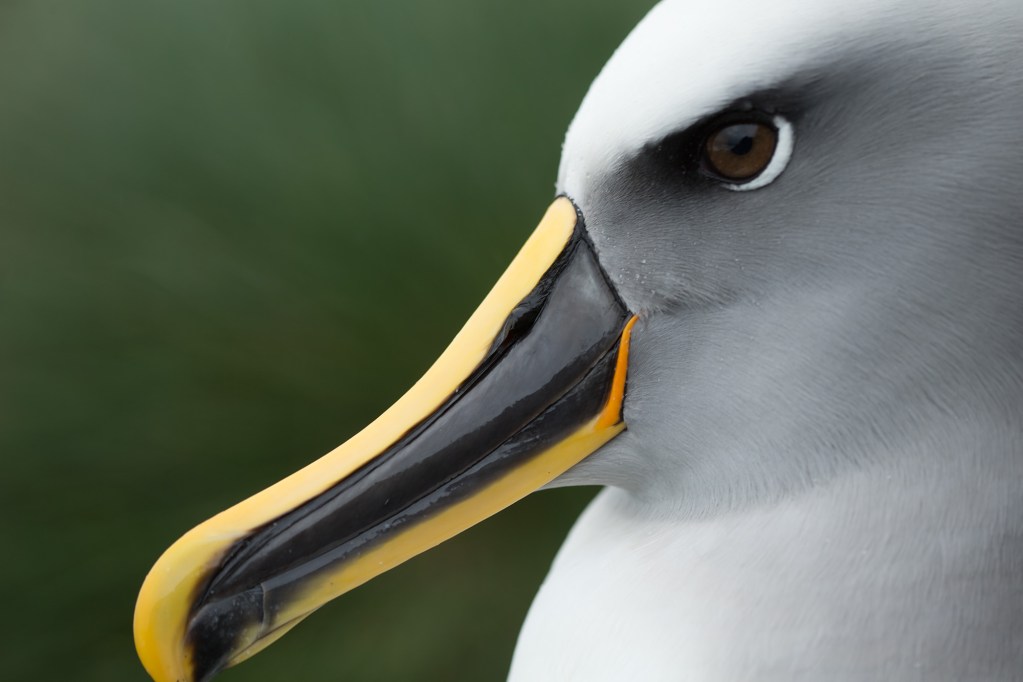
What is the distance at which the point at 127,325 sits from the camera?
1684 millimetres

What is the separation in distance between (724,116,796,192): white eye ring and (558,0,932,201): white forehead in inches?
1.4

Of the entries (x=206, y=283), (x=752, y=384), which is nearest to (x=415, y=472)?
(x=752, y=384)

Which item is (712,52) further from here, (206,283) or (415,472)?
(206,283)

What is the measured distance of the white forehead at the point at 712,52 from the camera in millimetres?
669

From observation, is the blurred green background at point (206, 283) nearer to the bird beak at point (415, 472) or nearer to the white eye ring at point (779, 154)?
the bird beak at point (415, 472)

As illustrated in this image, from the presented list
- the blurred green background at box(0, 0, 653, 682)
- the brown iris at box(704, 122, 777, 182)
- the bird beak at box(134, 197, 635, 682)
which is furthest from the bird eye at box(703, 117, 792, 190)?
the blurred green background at box(0, 0, 653, 682)

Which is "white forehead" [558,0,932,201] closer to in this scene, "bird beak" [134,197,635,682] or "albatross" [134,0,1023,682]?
"albatross" [134,0,1023,682]

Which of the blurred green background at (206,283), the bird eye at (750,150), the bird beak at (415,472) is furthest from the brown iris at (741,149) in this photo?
the blurred green background at (206,283)

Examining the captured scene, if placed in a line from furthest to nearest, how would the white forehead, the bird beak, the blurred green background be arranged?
the blurred green background → the bird beak → the white forehead

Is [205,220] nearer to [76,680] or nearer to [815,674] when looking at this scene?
[76,680]

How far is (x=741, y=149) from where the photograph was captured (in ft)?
2.29

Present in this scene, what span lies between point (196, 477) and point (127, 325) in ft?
0.92

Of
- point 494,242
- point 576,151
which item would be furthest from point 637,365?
point 494,242

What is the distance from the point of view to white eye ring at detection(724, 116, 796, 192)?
695 mm
